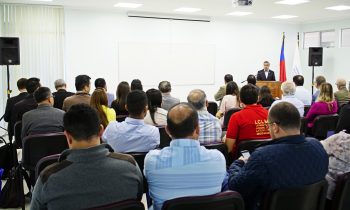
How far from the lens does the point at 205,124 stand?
3701mm

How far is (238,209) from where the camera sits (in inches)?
71.9

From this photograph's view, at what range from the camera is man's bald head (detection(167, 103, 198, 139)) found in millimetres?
2125

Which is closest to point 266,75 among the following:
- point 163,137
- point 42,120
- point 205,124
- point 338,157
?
point 163,137

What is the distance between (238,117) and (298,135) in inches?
59.4

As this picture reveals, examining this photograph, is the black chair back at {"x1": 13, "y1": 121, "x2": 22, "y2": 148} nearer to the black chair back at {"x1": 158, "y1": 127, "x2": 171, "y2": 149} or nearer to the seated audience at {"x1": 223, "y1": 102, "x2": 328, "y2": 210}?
the black chair back at {"x1": 158, "y1": 127, "x2": 171, "y2": 149}

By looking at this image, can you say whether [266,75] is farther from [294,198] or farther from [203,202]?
[203,202]

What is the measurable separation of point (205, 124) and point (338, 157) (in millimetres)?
1397

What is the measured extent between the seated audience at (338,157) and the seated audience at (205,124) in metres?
1.31

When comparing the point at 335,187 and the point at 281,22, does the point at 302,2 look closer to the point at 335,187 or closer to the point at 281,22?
the point at 281,22

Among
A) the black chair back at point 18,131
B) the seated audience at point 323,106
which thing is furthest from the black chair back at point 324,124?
the black chair back at point 18,131

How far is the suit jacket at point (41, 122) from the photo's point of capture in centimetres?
405

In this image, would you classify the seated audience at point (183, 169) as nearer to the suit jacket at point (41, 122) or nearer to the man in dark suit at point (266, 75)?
the suit jacket at point (41, 122)

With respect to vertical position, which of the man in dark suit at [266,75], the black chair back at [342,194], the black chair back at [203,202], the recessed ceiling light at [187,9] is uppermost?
the recessed ceiling light at [187,9]

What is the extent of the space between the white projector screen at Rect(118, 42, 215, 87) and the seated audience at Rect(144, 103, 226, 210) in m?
9.11
